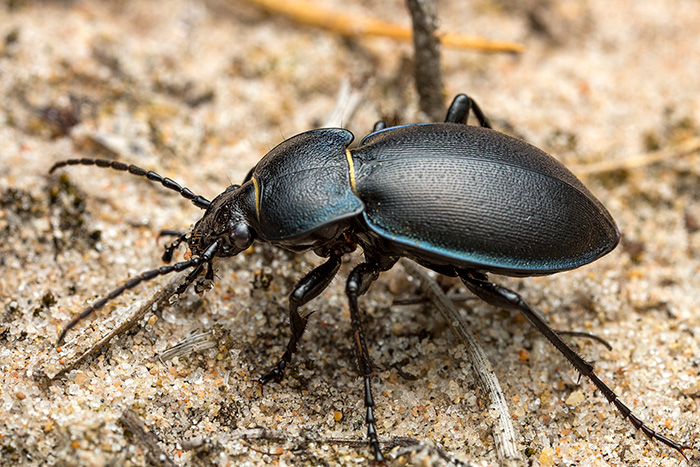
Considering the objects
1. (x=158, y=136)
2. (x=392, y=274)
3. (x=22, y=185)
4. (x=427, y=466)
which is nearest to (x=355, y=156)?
(x=392, y=274)

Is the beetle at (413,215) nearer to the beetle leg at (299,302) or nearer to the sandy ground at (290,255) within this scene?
the beetle leg at (299,302)

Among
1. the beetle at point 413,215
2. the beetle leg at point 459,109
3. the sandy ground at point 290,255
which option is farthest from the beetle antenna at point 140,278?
the beetle leg at point 459,109

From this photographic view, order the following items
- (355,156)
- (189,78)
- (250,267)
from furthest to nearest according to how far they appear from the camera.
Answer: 1. (189,78)
2. (250,267)
3. (355,156)

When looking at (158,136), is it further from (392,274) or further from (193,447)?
(193,447)

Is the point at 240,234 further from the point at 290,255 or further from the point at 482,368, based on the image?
the point at 482,368

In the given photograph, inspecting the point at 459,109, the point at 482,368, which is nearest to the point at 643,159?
the point at 459,109

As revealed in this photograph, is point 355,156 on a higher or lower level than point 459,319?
higher

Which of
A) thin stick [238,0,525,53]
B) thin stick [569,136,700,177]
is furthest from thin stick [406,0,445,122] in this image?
thin stick [569,136,700,177]
